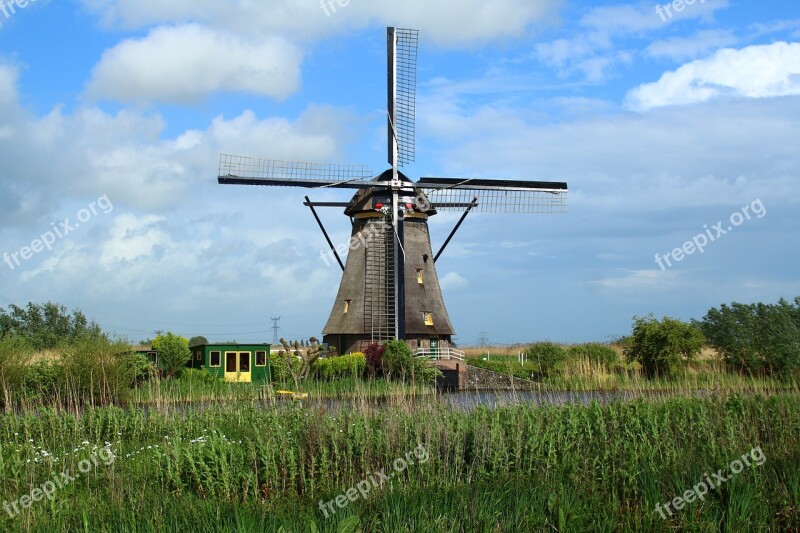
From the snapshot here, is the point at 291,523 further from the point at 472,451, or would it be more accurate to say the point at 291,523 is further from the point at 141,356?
the point at 141,356

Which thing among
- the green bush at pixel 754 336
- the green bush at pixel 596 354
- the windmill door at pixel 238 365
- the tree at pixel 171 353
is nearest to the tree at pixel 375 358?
the windmill door at pixel 238 365

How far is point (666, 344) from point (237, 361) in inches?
559

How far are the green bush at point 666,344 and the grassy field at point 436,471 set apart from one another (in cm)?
1497

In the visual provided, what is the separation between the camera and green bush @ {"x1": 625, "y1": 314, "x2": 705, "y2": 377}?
27344 mm

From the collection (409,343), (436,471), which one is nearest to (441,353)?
(409,343)

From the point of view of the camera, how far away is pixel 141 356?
77.9ft

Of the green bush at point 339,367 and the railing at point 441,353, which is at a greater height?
the railing at point 441,353

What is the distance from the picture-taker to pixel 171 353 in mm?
26750

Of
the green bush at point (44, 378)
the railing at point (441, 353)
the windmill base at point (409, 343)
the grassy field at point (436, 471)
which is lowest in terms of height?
the grassy field at point (436, 471)

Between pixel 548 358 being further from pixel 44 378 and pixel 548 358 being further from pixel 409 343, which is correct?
pixel 44 378

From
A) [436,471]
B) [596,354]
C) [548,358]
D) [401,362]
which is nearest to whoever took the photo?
[436,471]

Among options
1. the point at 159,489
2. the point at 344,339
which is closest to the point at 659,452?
the point at 159,489

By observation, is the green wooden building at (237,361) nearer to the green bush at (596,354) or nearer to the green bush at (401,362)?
the green bush at (401,362)

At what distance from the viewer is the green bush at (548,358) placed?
2978 cm
